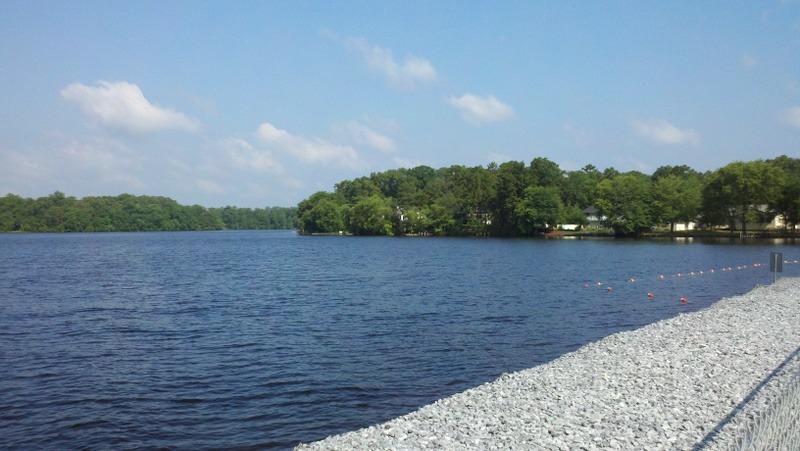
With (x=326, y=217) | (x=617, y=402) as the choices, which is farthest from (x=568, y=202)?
(x=617, y=402)

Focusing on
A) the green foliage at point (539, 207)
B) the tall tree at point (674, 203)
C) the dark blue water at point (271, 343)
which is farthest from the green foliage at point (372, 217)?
the dark blue water at point (271, 343)

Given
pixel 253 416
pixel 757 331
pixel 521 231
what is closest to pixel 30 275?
pixel 253 416

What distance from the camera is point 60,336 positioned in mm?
23594

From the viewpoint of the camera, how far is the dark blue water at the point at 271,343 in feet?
45.4

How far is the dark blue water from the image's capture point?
45.4ft

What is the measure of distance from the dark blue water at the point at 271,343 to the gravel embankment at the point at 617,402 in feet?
8.35

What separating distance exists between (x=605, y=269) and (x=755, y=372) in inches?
A: 1587

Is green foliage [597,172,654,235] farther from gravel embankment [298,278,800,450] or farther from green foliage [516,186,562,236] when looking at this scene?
gravel embankment [298,278,800,450]

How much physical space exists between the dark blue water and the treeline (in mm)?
75980

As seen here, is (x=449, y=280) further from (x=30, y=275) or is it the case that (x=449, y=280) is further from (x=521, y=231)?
(x=521, y=231)

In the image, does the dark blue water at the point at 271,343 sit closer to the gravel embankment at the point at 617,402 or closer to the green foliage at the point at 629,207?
the gravel embankment at the point at 617,402

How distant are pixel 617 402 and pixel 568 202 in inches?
5979

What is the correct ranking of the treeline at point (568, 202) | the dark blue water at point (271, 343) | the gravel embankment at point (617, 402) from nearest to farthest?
the gravel embankment at point (617, 402), the dark blue water at point (271, 343), the treeline at point (568, 202)

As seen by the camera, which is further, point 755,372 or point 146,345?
point 146,345
